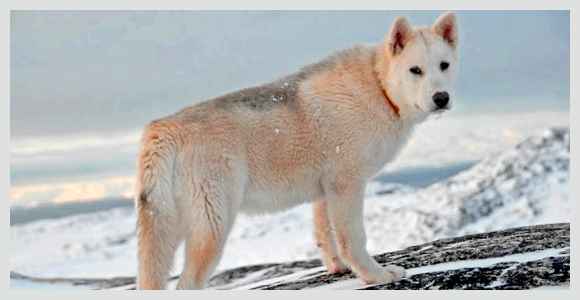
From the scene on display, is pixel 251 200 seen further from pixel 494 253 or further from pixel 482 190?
pixel 482 190

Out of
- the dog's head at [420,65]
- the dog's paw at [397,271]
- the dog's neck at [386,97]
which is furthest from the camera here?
the dog's neck at [386,97]

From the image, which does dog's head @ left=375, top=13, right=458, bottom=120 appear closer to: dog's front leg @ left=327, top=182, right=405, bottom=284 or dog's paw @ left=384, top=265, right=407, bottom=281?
dog's front leg @ left=327, top=182, right=405, bottom=284

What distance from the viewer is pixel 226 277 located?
18.1 metres

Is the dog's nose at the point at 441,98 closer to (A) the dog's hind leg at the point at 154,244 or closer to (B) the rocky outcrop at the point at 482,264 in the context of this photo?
(B) the rocky outcrop at the point at 482,264

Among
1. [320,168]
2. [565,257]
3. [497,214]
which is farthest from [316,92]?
[497,214]

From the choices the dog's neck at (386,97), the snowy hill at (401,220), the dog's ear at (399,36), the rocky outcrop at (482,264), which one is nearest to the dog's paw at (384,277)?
the rocky outcrop at (482,264)

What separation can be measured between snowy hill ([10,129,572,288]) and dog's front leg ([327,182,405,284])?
40474 mm

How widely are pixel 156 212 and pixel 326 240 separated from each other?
3.14m

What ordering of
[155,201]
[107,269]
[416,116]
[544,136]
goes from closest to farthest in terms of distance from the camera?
[155,201]
[416,116]
[107,269]
[544,136]

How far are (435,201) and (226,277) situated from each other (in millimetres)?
62036

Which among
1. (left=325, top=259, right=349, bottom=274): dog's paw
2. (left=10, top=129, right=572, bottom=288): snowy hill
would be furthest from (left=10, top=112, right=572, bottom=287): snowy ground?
(left=325, top=259, right=349, bottom=274): dog's paw

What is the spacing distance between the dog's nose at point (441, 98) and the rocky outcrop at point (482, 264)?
2283mm

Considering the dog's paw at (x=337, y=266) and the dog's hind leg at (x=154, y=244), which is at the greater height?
the dog's hind leg at (x=154, y=244)

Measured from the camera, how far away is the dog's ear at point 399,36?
10797mm
